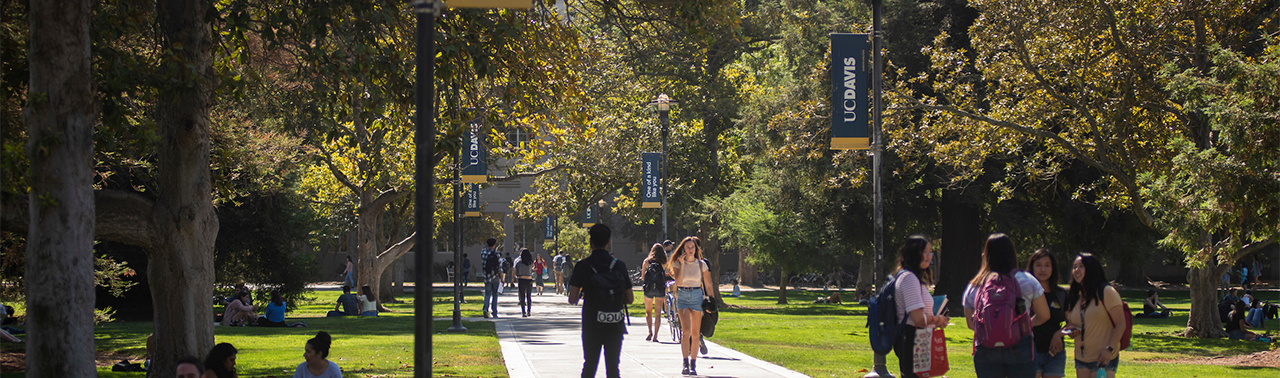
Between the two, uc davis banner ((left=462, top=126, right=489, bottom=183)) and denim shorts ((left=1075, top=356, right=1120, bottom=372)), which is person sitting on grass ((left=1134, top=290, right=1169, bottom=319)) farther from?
denim shorts ((left=1075, top=356, right=1120, bottom=372))

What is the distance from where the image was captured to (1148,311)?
1088 inches

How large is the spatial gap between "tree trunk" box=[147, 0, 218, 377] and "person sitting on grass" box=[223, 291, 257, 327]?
453 inches

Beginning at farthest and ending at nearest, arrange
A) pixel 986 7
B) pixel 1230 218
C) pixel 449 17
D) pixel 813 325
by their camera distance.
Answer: pixel 813 325 < pixel 986 7 < pixel 1230 218 < pixel 449 17

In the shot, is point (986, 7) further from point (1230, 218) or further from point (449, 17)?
point (449, 17)

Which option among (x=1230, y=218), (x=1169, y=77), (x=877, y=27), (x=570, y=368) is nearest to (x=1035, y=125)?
(x=1169, y=77)

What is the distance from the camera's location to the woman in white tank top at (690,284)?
12.5m

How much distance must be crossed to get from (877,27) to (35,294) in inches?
328

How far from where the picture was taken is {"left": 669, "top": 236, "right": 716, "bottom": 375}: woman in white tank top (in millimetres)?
12523

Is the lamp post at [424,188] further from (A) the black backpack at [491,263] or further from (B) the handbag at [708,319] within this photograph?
(A) the black backpack at [491,263]

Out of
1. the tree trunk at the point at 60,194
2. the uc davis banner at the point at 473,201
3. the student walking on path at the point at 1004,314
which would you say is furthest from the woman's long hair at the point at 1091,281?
the uc davis banner at the point at 473,201

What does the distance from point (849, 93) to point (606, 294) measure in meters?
6.31

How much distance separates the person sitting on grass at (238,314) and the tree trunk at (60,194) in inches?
554

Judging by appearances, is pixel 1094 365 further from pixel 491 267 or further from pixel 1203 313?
pixel 491 267

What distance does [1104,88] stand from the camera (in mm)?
19281
